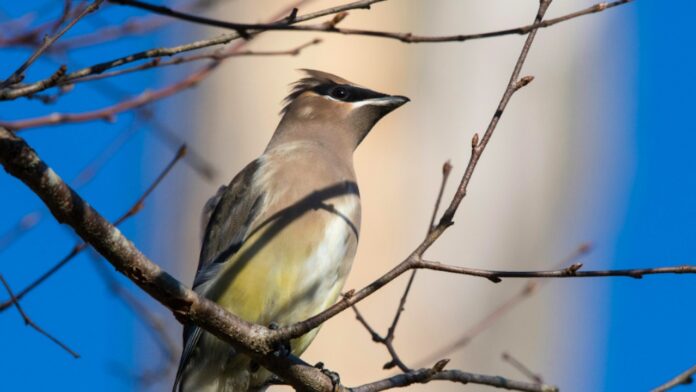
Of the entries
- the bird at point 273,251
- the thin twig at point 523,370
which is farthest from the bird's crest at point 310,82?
the thin twig at point 523,370

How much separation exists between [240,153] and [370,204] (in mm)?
837

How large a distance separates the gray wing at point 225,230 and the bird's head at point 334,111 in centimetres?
42

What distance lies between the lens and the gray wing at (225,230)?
14.3 feet

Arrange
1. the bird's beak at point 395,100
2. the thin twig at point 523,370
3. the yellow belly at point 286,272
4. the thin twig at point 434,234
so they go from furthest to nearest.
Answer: the bird's beak at point 395,100 < the thin twig at point 523,370 < the yellow belly at point 286,272 < the thin twig at point 434,234

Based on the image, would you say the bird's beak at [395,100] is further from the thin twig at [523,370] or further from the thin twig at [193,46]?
the thin twig at [193,46]

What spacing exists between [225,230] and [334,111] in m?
0.87

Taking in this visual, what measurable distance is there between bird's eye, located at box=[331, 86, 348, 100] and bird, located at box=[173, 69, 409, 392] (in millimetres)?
379

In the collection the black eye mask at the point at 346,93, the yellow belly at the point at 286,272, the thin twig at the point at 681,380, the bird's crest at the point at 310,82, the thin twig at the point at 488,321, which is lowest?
the thin twig at the point at 681,380

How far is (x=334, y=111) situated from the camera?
16.8 ft

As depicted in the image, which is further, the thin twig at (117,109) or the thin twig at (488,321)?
the thin twig at (488,321)

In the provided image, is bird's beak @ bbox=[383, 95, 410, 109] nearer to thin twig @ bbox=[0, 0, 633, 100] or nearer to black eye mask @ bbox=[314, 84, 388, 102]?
black eye mask @ bbox=[314, 84, 388, 102]

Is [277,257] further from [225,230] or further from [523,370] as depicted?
[523,370]

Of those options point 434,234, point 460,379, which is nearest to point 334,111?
point 460,379

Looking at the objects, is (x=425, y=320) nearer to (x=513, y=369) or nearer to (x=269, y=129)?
(x=513, y=369)
